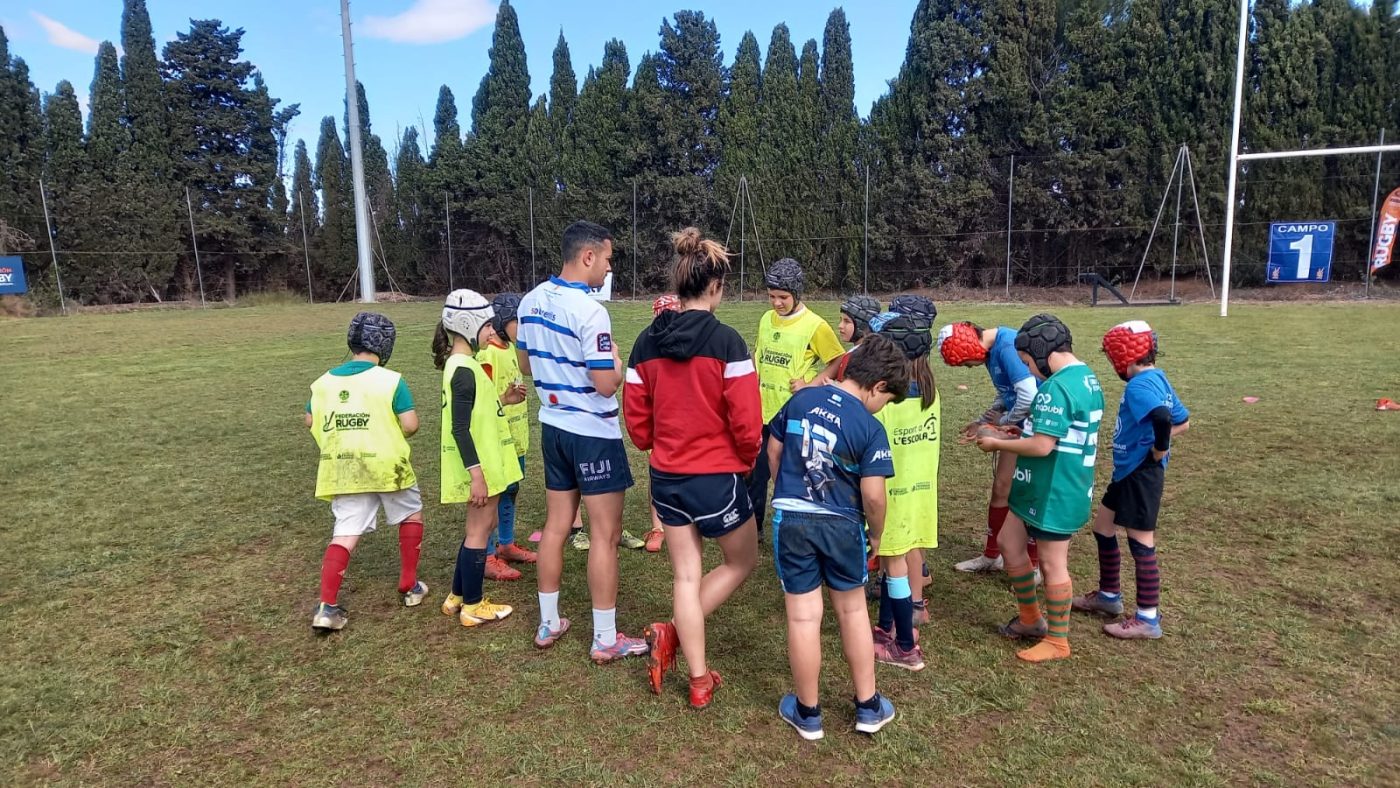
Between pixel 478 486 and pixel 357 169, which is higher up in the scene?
pixel 357 169

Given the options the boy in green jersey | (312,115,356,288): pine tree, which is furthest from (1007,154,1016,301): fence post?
(312,115,356,288): pine tree

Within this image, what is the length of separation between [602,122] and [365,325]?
32931 millimetres

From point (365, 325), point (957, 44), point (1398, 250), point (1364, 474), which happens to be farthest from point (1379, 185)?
point (365, 325)

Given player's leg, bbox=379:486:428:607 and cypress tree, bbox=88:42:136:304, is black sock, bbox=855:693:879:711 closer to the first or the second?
player's leg, bbox=379:486:428:607

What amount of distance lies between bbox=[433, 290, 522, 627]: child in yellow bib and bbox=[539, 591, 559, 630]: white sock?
450 millimetres

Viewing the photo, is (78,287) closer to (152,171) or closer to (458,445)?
(152,171)

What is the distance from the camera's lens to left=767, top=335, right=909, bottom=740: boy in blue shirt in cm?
290

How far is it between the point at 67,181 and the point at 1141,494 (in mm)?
39171

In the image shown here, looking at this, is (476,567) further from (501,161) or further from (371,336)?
(501,161)

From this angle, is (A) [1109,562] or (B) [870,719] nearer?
(B) [870,719]

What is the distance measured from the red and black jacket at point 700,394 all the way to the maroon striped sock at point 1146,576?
2.03 metres

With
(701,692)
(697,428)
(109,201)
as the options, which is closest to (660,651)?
(701,692)

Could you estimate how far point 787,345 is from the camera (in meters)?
4.89

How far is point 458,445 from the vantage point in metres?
4.09
